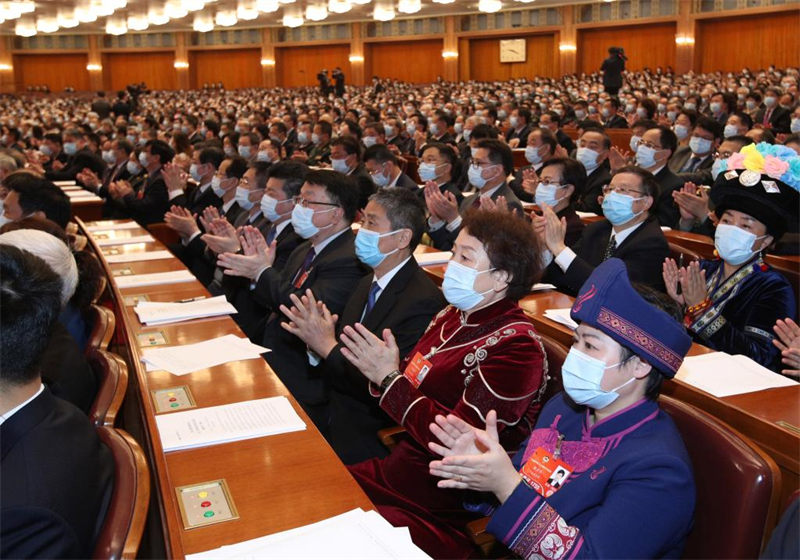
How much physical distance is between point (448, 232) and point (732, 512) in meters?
3.65

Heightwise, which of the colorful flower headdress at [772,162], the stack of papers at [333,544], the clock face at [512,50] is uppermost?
the clock face at [512,50]

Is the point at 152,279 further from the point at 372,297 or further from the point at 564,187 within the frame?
the point at 564,187

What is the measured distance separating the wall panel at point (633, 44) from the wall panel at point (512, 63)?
1.35 metres

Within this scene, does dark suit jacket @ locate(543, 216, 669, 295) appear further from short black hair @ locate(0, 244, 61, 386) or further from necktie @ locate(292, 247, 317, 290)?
short black hair @ locate(0, 244, 61, 386)

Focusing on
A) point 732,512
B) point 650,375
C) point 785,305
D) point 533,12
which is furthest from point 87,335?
point 533,12

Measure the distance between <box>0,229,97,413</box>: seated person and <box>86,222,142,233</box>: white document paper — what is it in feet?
12.1

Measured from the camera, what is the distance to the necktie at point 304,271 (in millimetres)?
3896

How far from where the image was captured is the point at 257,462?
203 cm

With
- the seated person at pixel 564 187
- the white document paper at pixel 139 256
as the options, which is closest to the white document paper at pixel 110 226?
the white document paper at pixel 139 256

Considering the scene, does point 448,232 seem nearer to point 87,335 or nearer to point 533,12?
point 87,335

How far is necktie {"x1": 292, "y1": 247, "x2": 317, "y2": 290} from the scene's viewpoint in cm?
390

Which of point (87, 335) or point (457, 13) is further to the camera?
point (457, 13)

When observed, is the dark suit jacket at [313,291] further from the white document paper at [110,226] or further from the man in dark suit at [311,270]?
the white document paper at [110,226]

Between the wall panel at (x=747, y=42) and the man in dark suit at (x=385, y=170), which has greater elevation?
the wall panel at (x=747, y=42)
